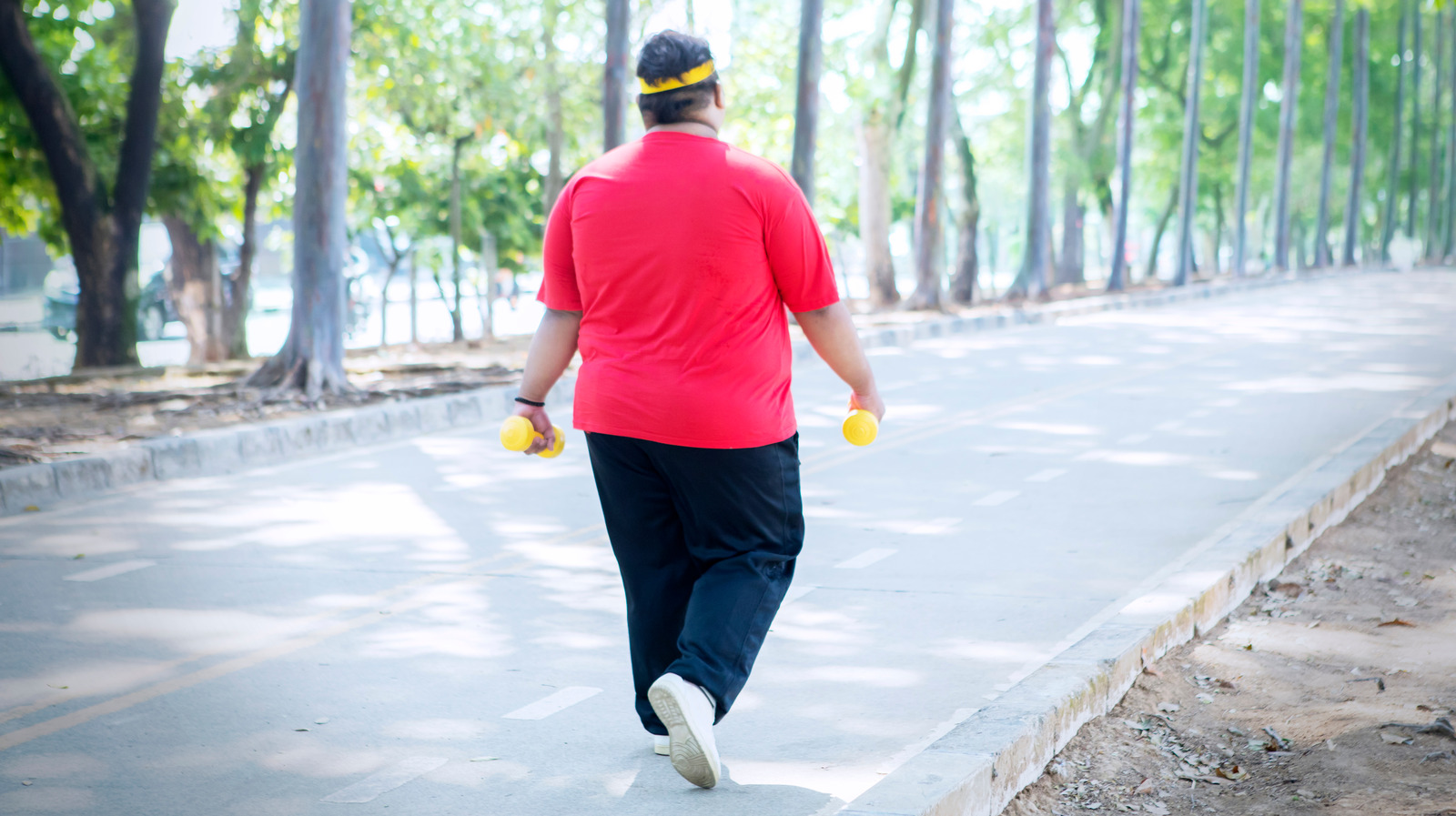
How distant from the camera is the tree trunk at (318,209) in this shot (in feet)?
43.4

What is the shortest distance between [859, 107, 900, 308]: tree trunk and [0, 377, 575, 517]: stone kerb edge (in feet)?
59.5

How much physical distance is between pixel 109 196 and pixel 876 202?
19071 mm

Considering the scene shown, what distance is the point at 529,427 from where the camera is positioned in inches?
159

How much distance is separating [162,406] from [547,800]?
971 centimetres

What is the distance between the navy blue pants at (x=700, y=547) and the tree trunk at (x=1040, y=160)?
27988 mm

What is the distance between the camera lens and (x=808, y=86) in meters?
22.4

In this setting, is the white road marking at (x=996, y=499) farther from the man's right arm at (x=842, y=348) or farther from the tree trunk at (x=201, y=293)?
the tree trunk at (x=201, y=293)

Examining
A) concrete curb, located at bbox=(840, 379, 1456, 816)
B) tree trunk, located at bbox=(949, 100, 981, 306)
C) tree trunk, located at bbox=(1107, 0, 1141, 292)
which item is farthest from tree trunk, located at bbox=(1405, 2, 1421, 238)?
concrete curb, located at bbox=(840, 379, 1456, 816)

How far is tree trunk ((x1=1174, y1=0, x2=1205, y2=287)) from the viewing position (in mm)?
39781

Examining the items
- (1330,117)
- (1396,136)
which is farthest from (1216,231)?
(1330,117)

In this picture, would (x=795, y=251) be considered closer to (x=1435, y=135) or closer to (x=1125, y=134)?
(x=1125, y=134)

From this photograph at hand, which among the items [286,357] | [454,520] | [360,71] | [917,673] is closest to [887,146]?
[360,71]

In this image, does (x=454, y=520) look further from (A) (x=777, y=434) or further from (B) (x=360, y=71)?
(B) (x=360, y=71)

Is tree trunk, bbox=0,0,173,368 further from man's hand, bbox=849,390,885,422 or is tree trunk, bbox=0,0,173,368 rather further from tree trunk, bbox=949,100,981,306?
tree trunk, bbox=949,100,981,306
